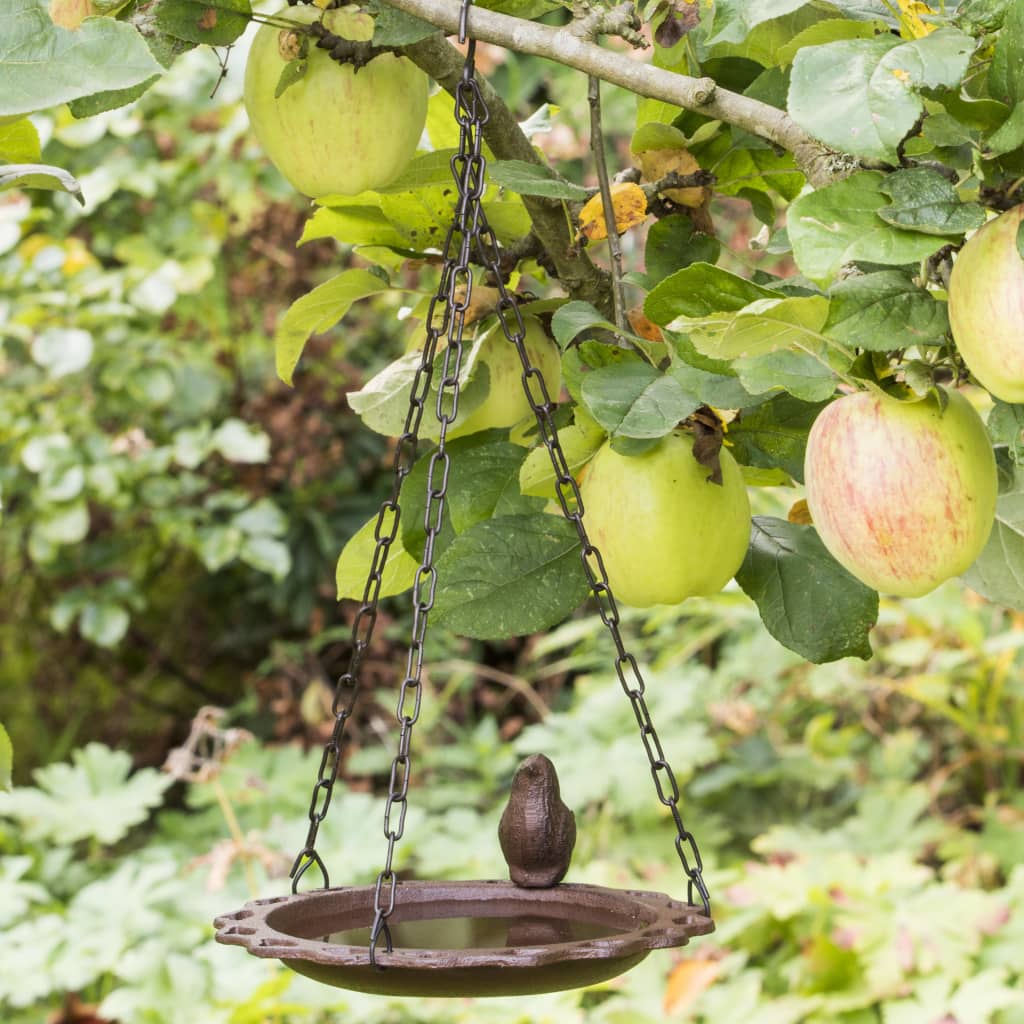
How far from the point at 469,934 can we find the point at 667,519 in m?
0.25

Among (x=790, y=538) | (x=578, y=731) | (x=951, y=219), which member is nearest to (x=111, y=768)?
(x=578, y=731)

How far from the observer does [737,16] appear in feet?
1.57

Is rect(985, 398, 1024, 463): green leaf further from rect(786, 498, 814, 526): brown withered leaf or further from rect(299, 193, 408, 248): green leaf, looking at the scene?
rect(299, 193, 408, 248): green leaf

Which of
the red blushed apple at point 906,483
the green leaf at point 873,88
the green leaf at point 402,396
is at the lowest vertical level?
the red blushed apple at point 906,483

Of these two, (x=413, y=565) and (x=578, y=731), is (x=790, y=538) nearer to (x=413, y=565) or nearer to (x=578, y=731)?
(x=413, y=565)

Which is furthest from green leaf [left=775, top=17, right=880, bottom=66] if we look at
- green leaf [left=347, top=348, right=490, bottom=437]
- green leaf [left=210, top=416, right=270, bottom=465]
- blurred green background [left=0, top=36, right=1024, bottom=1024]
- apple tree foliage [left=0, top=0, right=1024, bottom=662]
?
green leaf [left=210, top=416, right=270, bottom=465]

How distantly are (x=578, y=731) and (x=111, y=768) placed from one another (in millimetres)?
791

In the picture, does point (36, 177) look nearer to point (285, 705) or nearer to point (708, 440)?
point (708, 440)

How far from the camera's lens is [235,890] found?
2.03m

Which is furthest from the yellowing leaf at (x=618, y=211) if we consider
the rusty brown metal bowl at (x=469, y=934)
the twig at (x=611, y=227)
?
the rusty brown metal bowl at (x=469, y=934)

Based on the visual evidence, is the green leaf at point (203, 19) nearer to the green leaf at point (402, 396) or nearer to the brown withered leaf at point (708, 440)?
the green leaf at point (402, 396)

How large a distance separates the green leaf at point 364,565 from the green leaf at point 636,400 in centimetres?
19

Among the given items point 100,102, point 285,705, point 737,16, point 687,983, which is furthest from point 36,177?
point 285,705

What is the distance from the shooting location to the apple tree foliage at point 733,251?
447mm
